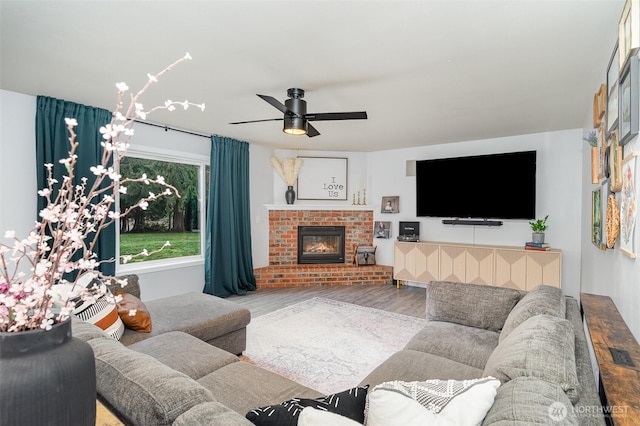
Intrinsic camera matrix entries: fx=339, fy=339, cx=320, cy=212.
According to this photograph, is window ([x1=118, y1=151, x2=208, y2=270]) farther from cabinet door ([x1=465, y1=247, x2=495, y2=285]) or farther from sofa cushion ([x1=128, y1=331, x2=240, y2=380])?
cabinet door ([x1=465, y1=247, x2=495, y2=285])

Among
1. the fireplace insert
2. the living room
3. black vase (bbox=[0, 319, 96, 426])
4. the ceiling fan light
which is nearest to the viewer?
black vase (bbox=[0, 319, 96, 426])

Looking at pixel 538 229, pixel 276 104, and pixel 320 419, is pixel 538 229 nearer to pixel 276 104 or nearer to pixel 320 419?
pixel 276 104

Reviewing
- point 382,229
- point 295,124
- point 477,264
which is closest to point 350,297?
point 382,229

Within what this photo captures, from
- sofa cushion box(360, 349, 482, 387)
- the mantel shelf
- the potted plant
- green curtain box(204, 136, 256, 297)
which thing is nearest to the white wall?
the potted plant

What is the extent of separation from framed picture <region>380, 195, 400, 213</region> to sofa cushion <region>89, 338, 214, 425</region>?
519 cm

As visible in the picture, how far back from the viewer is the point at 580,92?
3047 millimetres

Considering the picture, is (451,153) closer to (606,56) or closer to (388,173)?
(388,173)

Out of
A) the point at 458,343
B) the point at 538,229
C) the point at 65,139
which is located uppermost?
the point at 65,139

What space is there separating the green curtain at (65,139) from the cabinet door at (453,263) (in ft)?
14.6

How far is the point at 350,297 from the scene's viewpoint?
16.3ft

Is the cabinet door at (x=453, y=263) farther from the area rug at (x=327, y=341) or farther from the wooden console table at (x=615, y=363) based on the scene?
the wooden console table at (x=615, y=363)

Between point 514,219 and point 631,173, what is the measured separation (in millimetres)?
3505

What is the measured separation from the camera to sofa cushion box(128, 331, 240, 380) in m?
1.88

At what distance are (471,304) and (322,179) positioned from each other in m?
3.99
